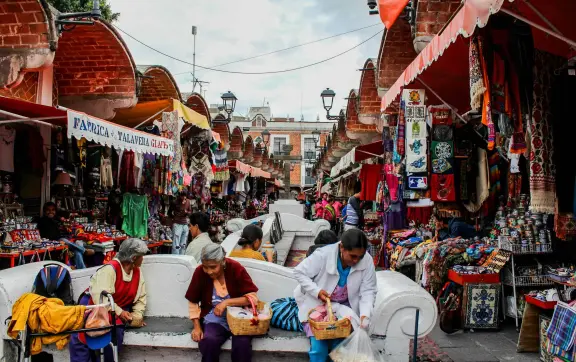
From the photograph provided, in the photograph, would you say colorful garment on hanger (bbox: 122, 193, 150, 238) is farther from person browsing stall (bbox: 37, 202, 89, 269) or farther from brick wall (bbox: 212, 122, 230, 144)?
brick wall (bbox: 212, 122, 230, 144)

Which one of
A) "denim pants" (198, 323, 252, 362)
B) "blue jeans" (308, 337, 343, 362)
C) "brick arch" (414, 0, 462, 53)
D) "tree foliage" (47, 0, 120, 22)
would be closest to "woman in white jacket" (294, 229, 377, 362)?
"blue jeans" (308, 337, 343, 362)

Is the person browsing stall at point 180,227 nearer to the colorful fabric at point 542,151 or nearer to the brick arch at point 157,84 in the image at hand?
the brick arch at point 157,84

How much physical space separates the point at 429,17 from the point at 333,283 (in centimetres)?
501

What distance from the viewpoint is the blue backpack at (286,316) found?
428 cm

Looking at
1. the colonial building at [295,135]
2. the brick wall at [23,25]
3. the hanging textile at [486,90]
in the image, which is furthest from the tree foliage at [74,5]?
the colonial building at [295,135]

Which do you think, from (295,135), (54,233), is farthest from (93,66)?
(295,135)

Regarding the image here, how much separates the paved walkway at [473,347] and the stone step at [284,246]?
2.70 m

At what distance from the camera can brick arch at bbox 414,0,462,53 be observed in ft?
24.5

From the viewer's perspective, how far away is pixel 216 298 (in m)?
4.25

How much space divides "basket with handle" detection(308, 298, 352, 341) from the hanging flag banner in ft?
12.6

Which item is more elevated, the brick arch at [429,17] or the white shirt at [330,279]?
the brick arch at [429,17]

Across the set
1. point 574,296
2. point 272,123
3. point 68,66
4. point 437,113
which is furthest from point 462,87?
point 272,123

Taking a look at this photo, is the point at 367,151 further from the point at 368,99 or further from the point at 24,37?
the point at 24,37

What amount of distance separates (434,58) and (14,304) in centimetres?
416
